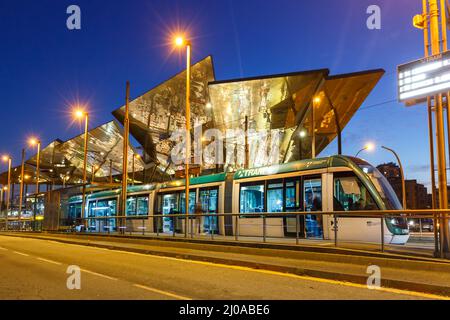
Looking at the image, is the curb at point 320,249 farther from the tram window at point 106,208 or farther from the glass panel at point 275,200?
the tram window at point 106,208

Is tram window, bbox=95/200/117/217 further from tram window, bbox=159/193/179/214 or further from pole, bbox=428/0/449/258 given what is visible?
pole, bbox=428/0/449/258

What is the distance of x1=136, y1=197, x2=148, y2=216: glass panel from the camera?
1049 inches

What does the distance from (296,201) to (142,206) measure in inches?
503

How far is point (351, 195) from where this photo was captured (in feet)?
49.5

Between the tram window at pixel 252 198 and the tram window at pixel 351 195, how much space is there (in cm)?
378

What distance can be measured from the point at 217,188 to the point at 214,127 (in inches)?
954

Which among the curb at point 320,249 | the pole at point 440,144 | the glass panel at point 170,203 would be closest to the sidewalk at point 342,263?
the curb at point 320,249

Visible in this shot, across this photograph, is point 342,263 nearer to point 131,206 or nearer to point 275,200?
point 275,200

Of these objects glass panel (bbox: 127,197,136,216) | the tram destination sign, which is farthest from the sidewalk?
glass panel (bbox: 127,197,136,216)

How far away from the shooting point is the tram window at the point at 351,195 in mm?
14688

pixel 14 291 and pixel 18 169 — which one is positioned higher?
pixel 18 169
